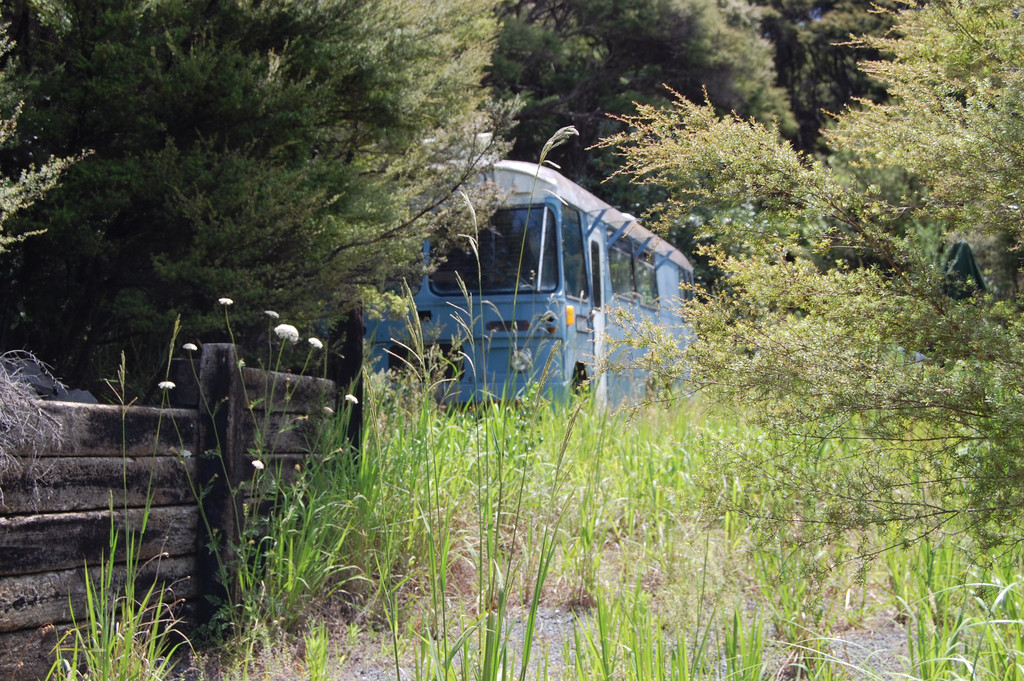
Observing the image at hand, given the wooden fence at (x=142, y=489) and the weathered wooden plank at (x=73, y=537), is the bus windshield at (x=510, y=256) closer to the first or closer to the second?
the wooden fence at (x=142, y=489)

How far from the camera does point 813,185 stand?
8.10 feet

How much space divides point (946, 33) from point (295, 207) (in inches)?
100

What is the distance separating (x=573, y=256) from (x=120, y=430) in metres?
6.20

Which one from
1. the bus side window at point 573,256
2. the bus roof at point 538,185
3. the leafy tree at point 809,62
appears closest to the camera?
the bus roof at point 538,185

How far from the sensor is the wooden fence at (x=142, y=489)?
2504 millimetres

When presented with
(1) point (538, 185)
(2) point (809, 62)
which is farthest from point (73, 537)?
(2) point (809, 62)

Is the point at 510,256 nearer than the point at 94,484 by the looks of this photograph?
No

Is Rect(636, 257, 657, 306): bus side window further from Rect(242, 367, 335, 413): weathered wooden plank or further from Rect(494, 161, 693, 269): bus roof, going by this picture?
Rect(242, 367, 335, 413): weathered wooden plank

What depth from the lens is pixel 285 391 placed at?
11.7 feet

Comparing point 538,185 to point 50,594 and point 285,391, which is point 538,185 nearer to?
point 285,391

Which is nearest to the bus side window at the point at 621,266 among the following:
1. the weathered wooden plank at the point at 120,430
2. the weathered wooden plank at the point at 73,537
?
the weathered wooden plank at the point at 120,430

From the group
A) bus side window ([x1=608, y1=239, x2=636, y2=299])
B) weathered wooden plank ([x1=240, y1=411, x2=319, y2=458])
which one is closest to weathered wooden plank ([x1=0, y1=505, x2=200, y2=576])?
weathered wooden plank ([x1=240, y1=411, x2=319, y2=458])

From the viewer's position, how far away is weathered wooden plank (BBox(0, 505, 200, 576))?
2.49m

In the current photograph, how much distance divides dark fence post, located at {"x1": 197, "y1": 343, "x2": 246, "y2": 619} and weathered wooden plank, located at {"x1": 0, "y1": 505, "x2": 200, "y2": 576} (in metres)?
0.12
